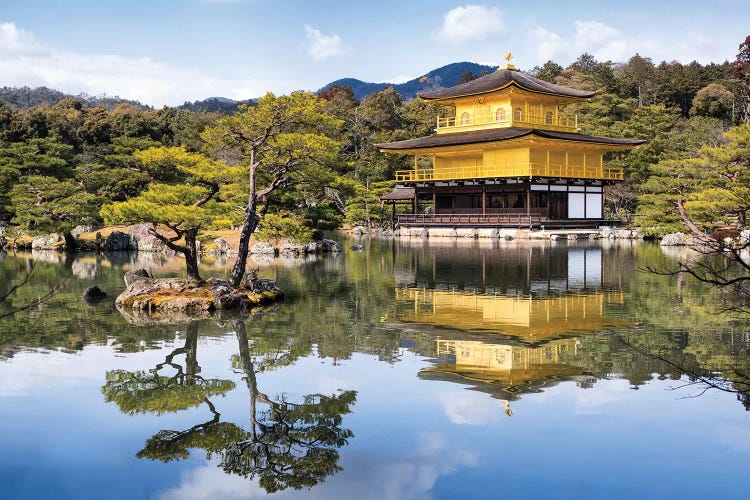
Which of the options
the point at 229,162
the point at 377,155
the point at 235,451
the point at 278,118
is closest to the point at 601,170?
the point at 377,155

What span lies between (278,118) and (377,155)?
1433 inches

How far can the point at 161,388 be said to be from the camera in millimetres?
9414

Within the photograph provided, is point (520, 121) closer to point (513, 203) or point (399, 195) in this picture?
point (513, 203)

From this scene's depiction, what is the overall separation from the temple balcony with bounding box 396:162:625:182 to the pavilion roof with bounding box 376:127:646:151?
1.68 metres

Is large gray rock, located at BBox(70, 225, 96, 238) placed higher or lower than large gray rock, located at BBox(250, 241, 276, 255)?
higher

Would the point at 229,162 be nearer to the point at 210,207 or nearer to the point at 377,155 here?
the point at 377,155

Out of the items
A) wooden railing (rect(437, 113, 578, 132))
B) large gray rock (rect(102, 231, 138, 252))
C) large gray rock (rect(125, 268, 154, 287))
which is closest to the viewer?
large gray rock (rect(125, 268, 154, 287))

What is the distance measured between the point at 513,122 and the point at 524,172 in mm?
5317

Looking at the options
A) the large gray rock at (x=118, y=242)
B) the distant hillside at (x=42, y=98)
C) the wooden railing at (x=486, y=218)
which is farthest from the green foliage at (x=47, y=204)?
the distant hillside at (x=42, y=98)

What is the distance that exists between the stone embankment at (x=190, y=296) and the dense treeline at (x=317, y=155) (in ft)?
4.91

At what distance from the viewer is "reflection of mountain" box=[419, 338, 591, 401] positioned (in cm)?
908

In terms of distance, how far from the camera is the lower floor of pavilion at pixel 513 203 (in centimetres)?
4031

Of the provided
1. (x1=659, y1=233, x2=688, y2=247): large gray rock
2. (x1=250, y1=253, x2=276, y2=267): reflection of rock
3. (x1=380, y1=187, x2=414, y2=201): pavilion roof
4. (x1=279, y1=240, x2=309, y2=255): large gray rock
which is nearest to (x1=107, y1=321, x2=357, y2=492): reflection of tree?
(x1=250, y1=253, x2=276, y2=267): reflection of rock

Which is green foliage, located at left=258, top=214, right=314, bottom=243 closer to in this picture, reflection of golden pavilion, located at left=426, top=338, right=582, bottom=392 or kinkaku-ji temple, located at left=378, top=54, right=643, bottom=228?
reflection of golden pavilion, located at left=426, top=338, right=582, bottom=392
